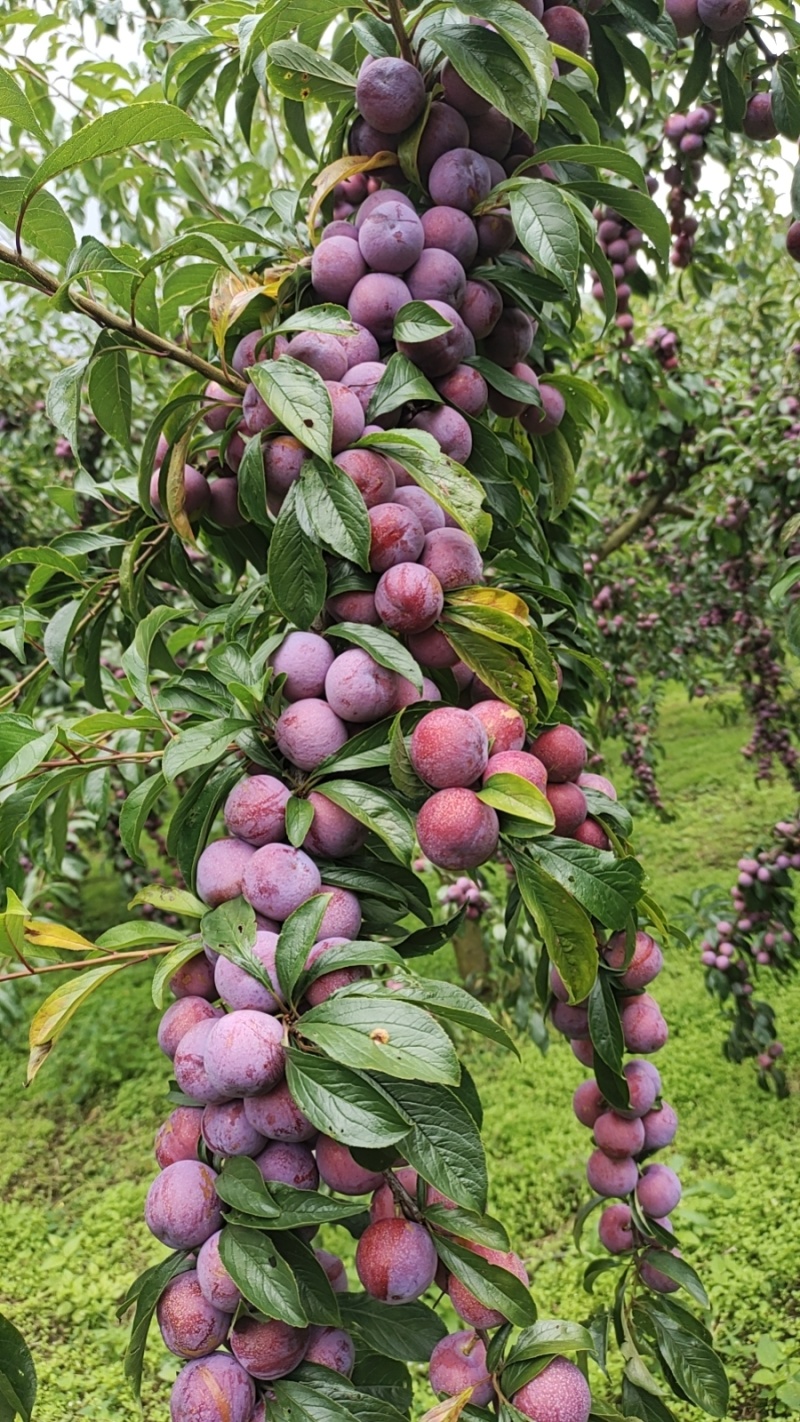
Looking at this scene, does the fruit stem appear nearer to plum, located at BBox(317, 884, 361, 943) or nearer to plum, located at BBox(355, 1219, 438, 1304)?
plum, located at BBox(317, 884, 361, 943)

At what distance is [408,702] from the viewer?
722mm

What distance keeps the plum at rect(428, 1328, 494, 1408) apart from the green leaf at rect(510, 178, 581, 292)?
2.63 ft

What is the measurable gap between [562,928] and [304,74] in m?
0.83

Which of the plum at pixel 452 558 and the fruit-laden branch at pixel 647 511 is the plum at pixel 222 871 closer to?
the plum at pixel 452 558

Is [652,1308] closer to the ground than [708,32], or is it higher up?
closer to the ground

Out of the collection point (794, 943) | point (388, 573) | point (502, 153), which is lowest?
point (794, 943)

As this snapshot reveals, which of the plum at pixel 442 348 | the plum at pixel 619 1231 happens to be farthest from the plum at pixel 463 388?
the plum at pixel 619 1231

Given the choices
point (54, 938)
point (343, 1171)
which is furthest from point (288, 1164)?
point (54, 938)

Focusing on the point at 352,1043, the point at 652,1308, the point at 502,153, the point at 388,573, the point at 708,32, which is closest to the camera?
the point at 352,1043

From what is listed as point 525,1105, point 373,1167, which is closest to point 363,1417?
point 373,1167

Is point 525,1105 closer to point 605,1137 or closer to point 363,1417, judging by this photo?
point 605,1137

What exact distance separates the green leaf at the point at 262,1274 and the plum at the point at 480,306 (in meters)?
0.79

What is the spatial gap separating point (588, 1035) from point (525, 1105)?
260 centimetres

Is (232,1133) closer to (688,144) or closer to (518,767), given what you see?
(518,767)
